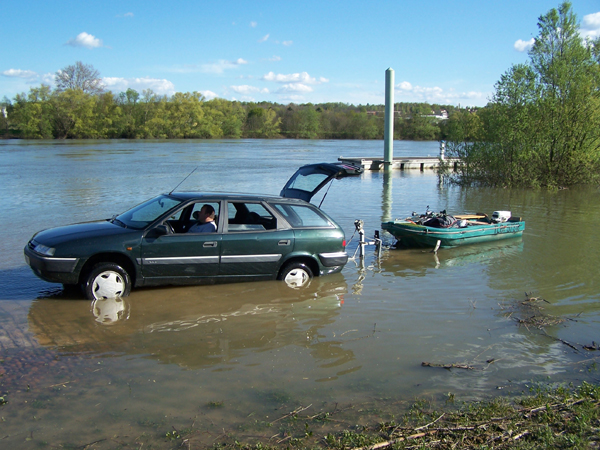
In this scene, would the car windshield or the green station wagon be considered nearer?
the green station wagon

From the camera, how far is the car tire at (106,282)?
7336mm

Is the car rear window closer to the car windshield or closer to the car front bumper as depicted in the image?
the car windshield

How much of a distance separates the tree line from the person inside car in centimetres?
7247

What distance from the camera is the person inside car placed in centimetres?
812

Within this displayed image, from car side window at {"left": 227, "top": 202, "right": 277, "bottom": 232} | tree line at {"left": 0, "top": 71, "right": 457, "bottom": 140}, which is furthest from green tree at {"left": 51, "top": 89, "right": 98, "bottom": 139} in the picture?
car side window at {"left": 227, "top": 202, "right": 277, "bottom": 232}

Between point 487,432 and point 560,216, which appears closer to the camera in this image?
point 487,432

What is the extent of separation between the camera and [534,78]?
25.0 meters

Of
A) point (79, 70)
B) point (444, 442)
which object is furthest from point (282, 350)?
point (79, 70)

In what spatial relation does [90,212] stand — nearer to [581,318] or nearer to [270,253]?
[270,253]

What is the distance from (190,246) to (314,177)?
3456 millimetres

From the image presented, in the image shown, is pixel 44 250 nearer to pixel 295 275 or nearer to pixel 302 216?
pixel 295 275

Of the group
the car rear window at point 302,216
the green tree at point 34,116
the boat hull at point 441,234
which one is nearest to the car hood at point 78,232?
the car rear window at point 302,216

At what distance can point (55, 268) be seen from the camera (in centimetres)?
708

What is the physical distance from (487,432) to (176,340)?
12.1ft
